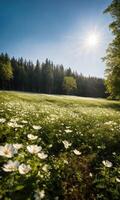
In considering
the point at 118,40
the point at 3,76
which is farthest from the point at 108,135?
the point at 3,76

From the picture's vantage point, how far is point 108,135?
8.10m

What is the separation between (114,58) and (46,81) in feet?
267

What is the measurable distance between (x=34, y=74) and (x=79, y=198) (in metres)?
95.6

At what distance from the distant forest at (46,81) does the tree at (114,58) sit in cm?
6556

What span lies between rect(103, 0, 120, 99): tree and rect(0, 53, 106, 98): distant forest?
215ft

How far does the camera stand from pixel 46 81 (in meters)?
98.4

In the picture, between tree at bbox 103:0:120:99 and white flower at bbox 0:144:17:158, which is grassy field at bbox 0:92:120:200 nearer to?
white flower at bbox 0:144:17:158

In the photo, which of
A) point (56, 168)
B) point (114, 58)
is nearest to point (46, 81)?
point (114, 58)

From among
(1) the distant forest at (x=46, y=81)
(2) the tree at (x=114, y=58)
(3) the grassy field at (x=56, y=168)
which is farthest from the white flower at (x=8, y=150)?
(1) the distant forest at (x=46, y=81)

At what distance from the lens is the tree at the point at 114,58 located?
1448 centimetres

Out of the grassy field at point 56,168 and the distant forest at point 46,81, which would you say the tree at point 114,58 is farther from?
the distant forest at point 46,81

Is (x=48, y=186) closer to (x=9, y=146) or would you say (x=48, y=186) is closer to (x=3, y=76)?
(x=9, y=146)

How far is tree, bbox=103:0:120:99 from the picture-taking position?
14484mm

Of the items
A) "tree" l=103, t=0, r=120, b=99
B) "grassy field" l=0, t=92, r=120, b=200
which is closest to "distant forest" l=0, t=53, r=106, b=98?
"tree" l=103, t=0, r=120, b=99
